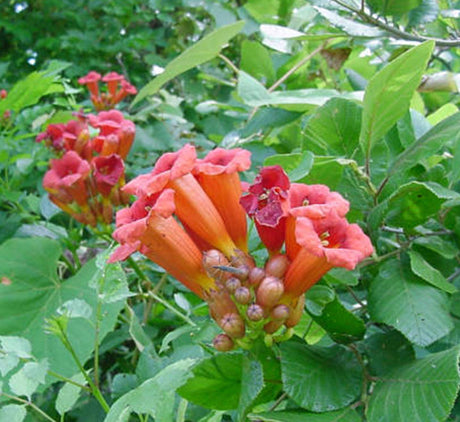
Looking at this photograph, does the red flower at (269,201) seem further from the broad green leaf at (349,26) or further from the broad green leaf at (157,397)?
the broad green leaf at (349,26)

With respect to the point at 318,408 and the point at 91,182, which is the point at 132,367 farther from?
the point at 318,408

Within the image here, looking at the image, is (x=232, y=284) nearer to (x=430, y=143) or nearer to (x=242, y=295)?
(x=242, y=295)

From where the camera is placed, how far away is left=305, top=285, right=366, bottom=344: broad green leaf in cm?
79

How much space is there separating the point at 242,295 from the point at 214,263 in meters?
0.06

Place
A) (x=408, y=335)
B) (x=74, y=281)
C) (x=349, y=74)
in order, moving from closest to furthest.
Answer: (x=408, y=335) < (x=349, y=74) < (x=74, y=281)

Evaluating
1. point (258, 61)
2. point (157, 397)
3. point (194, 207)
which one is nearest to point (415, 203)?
point (194, 207)

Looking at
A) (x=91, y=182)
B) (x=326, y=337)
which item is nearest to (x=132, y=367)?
(x=91, y=182)

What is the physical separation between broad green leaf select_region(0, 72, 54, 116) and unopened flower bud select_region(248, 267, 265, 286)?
1.03 m

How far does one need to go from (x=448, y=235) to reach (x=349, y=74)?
1.78 ft

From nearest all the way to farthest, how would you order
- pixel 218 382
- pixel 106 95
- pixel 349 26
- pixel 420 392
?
pixel 420 392 < pixel 218 382 < pixel 349 26 < pixel 106 95

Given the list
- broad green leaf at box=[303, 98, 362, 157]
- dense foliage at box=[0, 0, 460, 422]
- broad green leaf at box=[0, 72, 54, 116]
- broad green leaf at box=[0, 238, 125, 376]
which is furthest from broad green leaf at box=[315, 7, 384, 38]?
broad green leaf at box=[0, 72, 54, 116]

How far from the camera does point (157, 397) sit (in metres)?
0.71

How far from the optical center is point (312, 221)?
0.74 metres

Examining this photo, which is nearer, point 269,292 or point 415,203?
point 269,292
